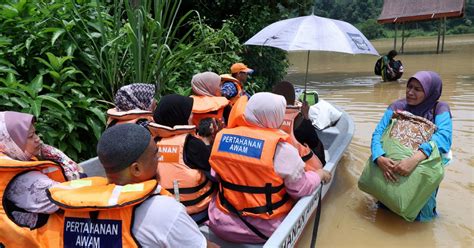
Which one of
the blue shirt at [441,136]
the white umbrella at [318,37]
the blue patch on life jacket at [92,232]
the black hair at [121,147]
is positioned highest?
the white umbrella at [318,37]

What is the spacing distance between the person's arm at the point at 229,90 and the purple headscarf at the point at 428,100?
1.75 meters

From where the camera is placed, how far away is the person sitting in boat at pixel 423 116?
9.33 ft

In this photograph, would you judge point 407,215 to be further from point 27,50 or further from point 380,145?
point 27,50

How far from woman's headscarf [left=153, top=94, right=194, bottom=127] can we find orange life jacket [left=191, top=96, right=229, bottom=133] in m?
0.92

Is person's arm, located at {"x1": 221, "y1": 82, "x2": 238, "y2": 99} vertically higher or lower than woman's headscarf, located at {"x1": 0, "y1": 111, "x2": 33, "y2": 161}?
lower

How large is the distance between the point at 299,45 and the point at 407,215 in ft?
5.55

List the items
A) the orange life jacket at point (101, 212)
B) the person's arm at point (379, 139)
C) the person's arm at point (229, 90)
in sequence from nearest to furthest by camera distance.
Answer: the orange life jacket at point (101, 212), the person's arm at point (379, 139), the person's arm at point (229, 90)

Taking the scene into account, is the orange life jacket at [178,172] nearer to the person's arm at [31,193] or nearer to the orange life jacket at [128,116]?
the orange life jacket at [128,116]

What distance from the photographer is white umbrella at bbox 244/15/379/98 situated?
3473 millimetres

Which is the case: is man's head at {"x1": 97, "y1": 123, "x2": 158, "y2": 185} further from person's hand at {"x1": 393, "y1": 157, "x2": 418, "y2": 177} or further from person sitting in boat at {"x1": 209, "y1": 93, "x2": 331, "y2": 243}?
person's hand at {"x1": 393, "y1": 157, "x2": 418, "y2": 177}

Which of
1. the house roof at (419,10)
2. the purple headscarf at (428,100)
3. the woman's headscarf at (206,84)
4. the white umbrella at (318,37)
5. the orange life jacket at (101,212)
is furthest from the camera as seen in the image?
the house roof at (419,10)

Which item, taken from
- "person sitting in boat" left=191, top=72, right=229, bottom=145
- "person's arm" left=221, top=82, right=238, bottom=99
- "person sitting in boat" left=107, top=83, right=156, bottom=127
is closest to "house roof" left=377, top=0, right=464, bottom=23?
"person's arm" left=221, top=82, right=238, bottom=99

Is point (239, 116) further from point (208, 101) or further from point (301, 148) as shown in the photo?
point (208, 101)

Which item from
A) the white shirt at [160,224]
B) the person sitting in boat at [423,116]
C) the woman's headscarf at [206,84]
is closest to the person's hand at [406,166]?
the person sitting in boat at [423,116]
